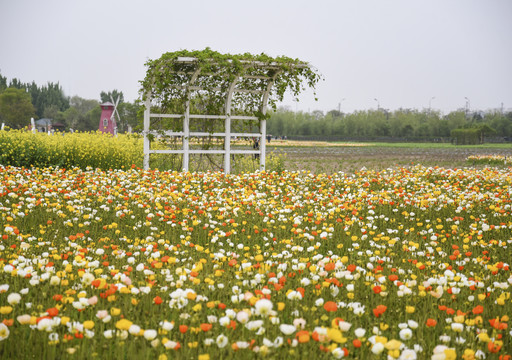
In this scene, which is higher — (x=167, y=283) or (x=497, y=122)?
(x=497, y=122)

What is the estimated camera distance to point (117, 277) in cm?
352

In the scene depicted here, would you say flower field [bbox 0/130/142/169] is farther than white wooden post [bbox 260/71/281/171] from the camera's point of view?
No

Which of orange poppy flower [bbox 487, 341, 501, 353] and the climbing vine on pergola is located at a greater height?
the climbing vine on pergola

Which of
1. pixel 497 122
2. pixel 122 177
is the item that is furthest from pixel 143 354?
pixel 497 122

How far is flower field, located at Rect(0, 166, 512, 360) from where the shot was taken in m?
2.67

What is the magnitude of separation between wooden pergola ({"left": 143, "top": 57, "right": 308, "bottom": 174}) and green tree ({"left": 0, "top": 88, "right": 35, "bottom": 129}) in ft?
241

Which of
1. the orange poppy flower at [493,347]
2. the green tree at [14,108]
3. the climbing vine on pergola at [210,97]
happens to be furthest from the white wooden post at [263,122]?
the green tree at [14,108]

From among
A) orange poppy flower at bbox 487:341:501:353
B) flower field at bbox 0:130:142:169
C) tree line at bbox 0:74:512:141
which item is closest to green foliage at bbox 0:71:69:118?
tree line at bbox 0:74:512:141

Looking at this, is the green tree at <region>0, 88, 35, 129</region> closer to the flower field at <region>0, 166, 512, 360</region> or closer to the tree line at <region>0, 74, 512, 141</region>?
the tree line at <region>0, 74, 512, 141</region>

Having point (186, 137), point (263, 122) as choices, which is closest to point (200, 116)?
point (186, 137)

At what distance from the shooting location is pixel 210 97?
13.3 m

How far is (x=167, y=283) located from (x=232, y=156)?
10411mm

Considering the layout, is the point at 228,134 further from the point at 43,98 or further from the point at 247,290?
the point at 43,98

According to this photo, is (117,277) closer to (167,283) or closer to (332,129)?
(167,283)
